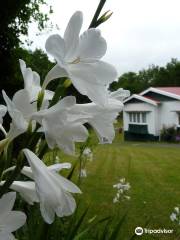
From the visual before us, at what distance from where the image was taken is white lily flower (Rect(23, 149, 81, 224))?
68 centimetres

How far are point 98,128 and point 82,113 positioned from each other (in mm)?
73

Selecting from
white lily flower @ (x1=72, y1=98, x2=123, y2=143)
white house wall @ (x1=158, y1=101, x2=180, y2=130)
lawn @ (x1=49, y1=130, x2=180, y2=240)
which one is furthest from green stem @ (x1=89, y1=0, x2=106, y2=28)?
Result: white house wall @ (x1=158, y1=101, x2=180, y2=130)

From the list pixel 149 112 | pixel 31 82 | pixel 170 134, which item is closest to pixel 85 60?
pixel 31 82

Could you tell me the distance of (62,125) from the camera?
68cm

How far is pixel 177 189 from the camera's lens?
31.7 feet

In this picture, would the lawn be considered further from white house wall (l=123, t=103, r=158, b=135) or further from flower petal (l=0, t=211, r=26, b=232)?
white house wall (l=123, t=103, r=158, b=135)

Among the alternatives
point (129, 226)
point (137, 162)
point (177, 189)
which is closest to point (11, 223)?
point (129, 226)

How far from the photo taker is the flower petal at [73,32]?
27.6 inches

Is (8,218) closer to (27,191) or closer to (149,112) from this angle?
(27,191)

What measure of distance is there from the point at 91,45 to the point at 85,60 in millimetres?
27

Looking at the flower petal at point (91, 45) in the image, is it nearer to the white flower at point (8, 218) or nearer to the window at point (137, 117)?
the white flower at point (8, 218)

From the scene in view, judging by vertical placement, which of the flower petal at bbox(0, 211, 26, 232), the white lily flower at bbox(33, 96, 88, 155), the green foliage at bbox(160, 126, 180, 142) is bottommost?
the green foliage at bbox(160, 126, 180, 142)

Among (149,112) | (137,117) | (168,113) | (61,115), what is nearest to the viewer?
(61,115)

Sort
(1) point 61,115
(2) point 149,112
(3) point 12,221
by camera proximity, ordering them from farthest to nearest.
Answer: (2) point 149,112, (3) point 12,221, (1) point 61,115
